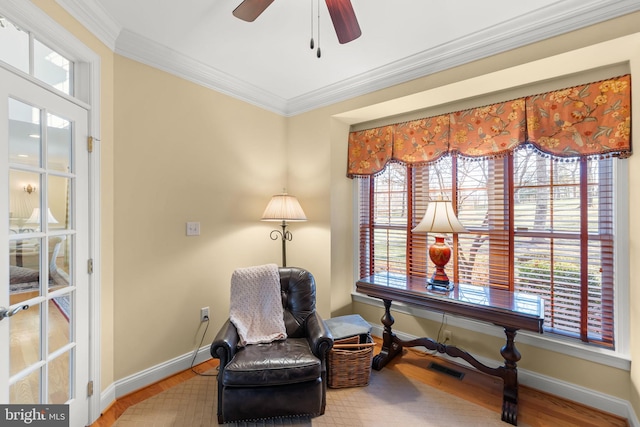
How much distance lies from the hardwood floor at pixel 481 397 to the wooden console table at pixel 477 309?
0.13 metres

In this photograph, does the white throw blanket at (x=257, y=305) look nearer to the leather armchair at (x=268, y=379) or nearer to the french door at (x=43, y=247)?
the leather armchair at (x=268, y=379)

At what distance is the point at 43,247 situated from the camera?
1538 mm

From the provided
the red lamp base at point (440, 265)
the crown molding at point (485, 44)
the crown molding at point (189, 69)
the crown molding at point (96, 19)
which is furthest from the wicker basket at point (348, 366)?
the crown molding at point (96, 19)

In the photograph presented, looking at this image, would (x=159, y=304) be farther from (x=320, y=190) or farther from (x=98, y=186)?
(x=320, y=190)

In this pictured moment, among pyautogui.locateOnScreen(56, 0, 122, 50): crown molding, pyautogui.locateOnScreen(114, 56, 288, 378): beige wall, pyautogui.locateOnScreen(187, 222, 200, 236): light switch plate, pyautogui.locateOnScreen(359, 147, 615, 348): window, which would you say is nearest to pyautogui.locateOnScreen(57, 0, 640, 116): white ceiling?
pyautogui.locateOnScreen(56, 0, 122, 50): crown molding

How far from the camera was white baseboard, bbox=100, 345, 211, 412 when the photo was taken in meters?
1.97

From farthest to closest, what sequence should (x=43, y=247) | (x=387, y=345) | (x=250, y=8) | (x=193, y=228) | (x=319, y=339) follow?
1. (x=387, y=345)
2. (x=193, y=228)
3. (x=319, y=339)
4. (x=43, y=247)
5. (x=250, y=8)

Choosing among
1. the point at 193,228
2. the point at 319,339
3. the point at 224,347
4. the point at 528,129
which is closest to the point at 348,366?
the point at 319,339

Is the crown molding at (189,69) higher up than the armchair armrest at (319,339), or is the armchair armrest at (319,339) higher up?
the crown molding at (189,69)

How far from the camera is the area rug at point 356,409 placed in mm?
1837

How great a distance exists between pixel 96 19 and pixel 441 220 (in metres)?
2.69

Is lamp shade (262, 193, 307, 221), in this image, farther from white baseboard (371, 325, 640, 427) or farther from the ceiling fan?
white baseboard (371, 325, 640, 427)

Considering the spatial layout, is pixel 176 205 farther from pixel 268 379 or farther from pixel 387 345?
pixel 387 345

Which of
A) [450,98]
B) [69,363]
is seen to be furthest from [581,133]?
[69,363]
